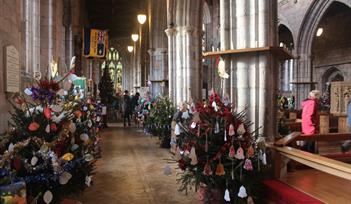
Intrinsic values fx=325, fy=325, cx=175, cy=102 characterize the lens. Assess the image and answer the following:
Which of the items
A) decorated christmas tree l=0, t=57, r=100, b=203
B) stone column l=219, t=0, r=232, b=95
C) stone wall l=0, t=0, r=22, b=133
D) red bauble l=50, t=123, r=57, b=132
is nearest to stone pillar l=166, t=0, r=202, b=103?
stone column l=219, t=0, r=232, b=95

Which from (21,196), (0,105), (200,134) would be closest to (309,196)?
(200,134)

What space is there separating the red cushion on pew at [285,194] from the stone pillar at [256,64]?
2.31ft

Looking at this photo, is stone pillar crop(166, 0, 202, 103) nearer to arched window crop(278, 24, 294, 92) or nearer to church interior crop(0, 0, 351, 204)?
church interior crop(0, 0, 351, 204)

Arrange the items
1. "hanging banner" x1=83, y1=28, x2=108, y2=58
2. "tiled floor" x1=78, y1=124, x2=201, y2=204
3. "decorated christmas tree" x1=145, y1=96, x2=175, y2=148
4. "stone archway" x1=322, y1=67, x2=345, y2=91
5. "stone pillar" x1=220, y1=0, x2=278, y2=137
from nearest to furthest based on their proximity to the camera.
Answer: "stone pillar" x1=220, y1=0, x2=278, y2=137, "tiled floor" x1=78, y1=124, x2=201, y2=204, "decorated christmas tree" x1=145, y1=96, x2=175, y2=148, "hanging banner" x1=83, y1=28, x2=108, y2=58, "stone archway" x1=322, y1=67, x2=345, y2=91

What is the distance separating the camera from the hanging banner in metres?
14.7

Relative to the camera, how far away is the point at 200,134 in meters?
3.86

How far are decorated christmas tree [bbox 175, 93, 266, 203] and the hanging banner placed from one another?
11775 millimetres

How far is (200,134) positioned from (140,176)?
200 centimetres

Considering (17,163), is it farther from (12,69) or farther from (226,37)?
(226,37)

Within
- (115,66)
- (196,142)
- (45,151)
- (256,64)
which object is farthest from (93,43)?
(115,66)

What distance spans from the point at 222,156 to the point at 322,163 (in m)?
1.09

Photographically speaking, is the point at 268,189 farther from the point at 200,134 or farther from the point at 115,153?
the point at 115,153

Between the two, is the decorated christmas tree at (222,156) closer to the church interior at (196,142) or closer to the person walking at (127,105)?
the church interior at (196,142)

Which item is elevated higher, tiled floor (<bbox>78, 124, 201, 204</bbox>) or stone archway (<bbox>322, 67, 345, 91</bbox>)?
stone archway (<bbox>322, 67, 345, 91</bbox>)
